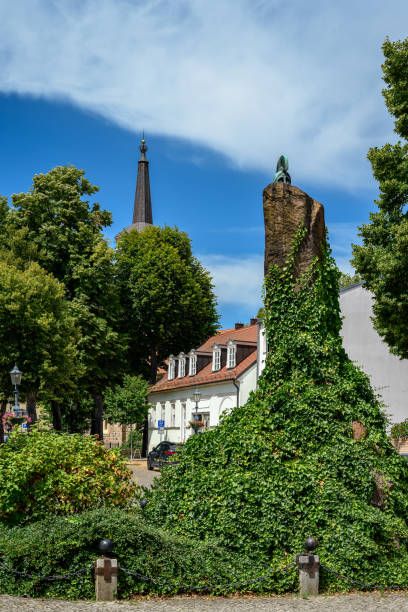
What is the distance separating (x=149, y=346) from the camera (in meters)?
47.9

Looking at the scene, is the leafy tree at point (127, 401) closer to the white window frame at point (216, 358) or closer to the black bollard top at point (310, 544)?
the white window frame at point (216, 358)

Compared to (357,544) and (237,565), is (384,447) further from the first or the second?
(237,565)

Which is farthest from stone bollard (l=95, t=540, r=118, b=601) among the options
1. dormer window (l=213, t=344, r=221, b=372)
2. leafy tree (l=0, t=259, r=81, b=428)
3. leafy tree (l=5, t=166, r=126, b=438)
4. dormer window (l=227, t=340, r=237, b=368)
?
dormer window (l=213, t=344, r=221, b=372)

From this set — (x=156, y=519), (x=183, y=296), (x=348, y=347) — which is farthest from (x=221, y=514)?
(x=183, y=296)

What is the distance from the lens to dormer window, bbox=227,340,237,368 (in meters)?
41.9

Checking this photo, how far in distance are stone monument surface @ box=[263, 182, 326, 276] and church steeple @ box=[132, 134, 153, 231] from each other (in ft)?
242

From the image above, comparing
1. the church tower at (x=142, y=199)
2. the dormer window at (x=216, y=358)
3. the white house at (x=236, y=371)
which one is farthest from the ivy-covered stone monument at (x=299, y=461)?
the church tower at (x=142, y=199)

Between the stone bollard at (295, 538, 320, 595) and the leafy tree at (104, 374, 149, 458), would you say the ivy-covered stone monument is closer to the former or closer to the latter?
the stone bollard at (295, 538, 320, 595)

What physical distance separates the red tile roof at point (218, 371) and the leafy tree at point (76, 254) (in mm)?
7360

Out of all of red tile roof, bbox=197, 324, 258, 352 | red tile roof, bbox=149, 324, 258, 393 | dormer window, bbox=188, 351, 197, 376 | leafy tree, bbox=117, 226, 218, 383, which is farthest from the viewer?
dormer window, bbox=188, 351, 197, 376

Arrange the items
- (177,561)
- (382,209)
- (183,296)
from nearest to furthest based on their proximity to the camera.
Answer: (177,561), (382,209), (183,296)

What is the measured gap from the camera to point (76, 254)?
117 ft

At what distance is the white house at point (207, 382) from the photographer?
1587 inches

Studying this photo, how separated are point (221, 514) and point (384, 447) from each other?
7.98 feet
